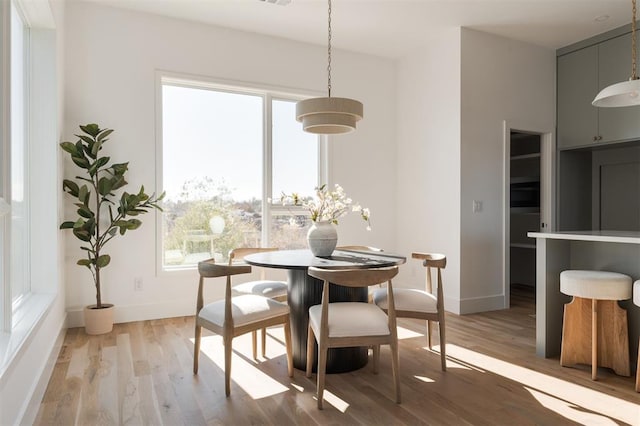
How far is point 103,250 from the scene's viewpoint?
13.5ft

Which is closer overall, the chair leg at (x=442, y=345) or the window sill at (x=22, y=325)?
the window sill at (x=22, y=325)

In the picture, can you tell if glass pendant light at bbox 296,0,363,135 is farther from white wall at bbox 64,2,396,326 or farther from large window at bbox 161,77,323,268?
white wall at bbox 64,2,396,326

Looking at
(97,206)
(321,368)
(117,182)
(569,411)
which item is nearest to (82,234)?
(97,206)

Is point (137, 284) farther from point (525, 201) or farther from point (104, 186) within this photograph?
point (525, 201)

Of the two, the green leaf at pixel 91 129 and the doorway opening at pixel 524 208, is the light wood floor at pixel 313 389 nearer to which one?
the green leaf at pixel 91 129

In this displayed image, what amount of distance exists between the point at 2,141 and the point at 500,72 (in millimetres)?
4745

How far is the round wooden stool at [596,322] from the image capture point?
9.20 feet

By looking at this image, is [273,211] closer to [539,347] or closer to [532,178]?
[539,347]

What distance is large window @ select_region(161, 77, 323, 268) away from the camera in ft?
14.8

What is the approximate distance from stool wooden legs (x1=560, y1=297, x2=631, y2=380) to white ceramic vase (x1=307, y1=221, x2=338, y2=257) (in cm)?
173

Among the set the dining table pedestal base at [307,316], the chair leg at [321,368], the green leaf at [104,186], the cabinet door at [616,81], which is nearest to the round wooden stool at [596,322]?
the dining table pedestal base at [307,316]

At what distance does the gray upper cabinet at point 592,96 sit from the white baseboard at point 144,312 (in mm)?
4782

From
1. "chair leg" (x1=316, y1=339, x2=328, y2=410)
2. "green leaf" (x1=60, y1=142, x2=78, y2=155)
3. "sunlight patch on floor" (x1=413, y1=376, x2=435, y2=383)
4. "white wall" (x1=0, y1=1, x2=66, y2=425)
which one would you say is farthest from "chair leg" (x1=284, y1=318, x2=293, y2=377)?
"green leaf" (x1=60, y1=142, x2=78, y2=155)

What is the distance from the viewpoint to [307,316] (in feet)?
9.72
